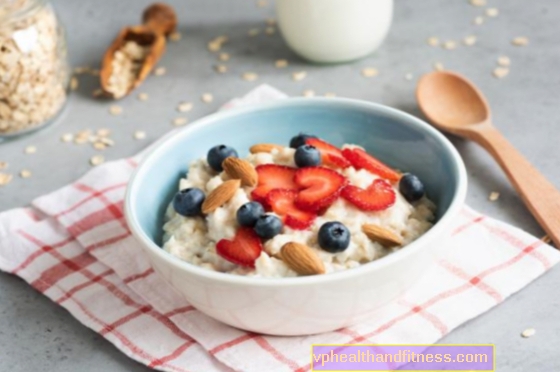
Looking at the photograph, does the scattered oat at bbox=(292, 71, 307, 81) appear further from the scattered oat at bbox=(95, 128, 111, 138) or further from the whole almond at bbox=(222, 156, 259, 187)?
the whole almond at bbox=(222, 156, 259, 187)

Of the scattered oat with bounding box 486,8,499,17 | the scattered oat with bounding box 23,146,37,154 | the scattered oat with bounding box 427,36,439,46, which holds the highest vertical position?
the scattered oat with bounding box 486,8,499,17

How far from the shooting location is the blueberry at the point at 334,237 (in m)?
1.33

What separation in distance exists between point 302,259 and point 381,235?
149 mm

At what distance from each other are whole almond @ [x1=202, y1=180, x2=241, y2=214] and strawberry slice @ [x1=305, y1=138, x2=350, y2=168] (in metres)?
0.18

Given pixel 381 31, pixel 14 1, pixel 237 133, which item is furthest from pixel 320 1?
pixel 14 1

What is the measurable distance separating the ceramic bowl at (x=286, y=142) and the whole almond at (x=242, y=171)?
16cm

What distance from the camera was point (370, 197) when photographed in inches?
56.4

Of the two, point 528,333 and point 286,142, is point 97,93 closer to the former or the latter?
point 286,142

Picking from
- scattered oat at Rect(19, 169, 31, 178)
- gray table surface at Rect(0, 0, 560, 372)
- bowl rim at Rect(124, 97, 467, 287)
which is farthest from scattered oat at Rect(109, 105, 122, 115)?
bowl rim at Rect(124, 97, 467, 287)

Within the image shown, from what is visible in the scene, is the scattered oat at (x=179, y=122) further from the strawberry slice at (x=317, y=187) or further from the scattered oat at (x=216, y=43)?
the strawberry slice at (x=317, y=187)

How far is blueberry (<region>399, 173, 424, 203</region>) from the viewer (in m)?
1.50

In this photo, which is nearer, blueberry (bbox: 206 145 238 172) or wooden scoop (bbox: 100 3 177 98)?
blueberry (bbox: 206 145 238 172)

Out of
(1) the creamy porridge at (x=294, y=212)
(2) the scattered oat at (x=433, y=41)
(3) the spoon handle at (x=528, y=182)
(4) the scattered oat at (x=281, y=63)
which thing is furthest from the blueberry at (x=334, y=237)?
(2) the scattered oat at (x=433, y=41)

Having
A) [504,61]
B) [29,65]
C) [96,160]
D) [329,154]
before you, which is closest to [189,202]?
[329,154]
